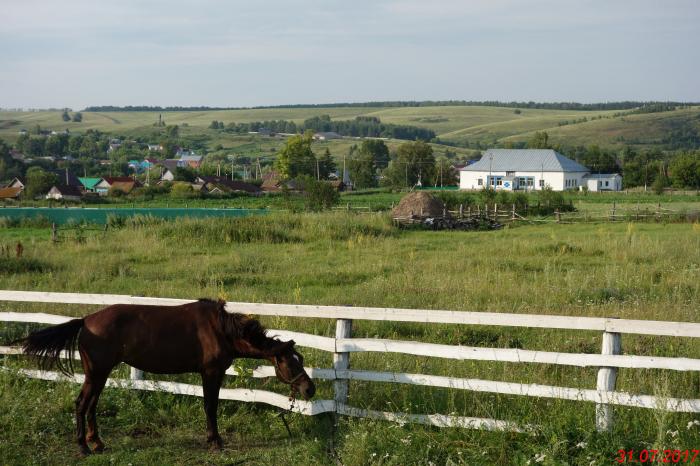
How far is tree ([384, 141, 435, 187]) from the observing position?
10362 centimetres

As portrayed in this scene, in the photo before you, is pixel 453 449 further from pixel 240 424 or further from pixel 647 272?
pixel 647 272

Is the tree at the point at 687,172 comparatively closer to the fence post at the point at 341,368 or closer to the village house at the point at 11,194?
the village house at the point at 11,194

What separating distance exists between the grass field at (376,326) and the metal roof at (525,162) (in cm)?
7339

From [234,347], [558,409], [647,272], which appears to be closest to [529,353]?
[558,409]

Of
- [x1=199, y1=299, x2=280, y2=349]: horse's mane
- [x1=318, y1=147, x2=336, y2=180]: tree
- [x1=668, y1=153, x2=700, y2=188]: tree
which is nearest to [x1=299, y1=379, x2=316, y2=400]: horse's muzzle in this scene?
[x1=199, y1=299, x2=280, y2=349]: horse's mane

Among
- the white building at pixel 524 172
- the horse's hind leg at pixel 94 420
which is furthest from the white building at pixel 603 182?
the horse's hind leg at pixel 94 420

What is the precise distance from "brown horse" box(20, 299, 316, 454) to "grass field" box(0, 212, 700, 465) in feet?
1.80

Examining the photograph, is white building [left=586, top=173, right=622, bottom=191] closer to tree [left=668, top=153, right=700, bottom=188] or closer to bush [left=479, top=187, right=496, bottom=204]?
tree [left=668, top=153, right=700, bottom=188]

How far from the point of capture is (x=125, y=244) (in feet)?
86.2

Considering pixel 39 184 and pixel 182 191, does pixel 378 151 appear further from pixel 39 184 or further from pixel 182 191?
pixel 39 184

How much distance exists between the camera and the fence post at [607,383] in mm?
6449

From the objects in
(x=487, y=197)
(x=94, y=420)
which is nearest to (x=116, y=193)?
(x=487, y=197)

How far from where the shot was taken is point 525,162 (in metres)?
102

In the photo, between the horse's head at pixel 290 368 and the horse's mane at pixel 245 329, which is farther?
the horse's mane at pixel 245 329
